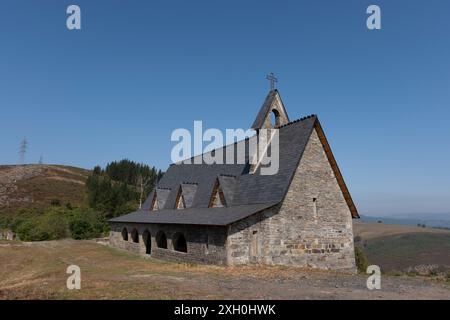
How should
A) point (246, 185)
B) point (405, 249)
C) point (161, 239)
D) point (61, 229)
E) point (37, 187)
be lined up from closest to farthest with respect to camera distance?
point (246, 185) → point (161, 239) → point (61, 229) → point (405, 249) → point (37, 187)

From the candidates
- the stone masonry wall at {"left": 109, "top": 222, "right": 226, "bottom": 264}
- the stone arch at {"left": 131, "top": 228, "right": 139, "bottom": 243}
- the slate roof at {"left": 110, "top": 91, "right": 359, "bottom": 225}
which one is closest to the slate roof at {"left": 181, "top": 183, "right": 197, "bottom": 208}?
the slate roof at {"left": 110, "top": 91, "right": 359, "bottom": 225}

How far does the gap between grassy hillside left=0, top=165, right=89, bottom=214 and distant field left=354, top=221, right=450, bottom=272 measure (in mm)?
64342

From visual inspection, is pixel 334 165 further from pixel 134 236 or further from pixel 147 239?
pixel 134 236

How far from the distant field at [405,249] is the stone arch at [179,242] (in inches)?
1523

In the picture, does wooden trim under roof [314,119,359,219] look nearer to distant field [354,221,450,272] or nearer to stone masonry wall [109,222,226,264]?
stone masonry wall [109,222,226,264]

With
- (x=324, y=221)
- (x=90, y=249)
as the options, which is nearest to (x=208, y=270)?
(x=324, y=221)

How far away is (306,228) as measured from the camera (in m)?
23.0

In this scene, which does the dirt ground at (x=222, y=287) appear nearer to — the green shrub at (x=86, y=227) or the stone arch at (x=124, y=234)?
the stone arch at (x=124, y=234)

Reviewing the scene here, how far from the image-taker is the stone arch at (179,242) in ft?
88.0

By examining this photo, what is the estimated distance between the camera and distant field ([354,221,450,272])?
64062 millimetres

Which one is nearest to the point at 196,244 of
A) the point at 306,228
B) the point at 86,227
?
the point at 306,228

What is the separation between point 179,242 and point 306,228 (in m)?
10.9

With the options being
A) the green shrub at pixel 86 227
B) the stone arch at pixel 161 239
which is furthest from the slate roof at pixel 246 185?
the green shrub at pixel 86 227
